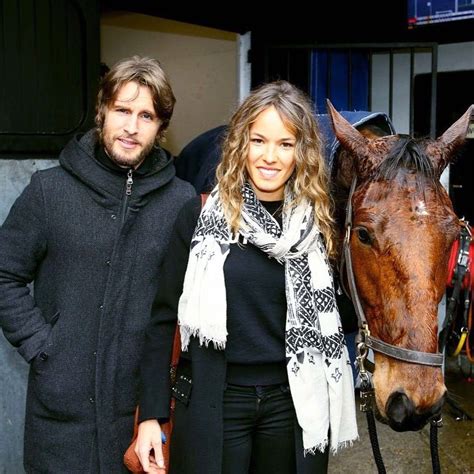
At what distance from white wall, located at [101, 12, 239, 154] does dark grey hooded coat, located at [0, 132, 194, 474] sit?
12.9 feet

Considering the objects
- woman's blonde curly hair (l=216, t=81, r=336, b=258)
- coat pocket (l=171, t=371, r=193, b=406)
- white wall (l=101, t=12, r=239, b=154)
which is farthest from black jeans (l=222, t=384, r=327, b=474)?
white wall (l=101, t=12, r=239, b=154)

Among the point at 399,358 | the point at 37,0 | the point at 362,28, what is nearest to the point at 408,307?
the point at 399,358

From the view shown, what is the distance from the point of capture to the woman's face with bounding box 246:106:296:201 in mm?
1844

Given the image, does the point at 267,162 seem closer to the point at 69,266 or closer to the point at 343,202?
the point at 343,202

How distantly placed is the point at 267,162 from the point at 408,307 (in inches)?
21.9

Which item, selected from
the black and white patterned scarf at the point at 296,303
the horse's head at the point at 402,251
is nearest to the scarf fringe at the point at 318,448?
the black and white patterned scarf at the point at 296,303

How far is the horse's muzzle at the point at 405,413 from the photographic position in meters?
1.71

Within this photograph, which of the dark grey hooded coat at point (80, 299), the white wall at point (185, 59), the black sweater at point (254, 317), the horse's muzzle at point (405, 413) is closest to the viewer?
the horse's muzzle at point (405, 413)

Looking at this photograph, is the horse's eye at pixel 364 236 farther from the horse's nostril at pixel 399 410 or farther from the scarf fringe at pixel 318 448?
the scarf fringe at pixel 318 448

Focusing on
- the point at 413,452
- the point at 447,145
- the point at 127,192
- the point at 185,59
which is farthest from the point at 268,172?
the point at 185,59

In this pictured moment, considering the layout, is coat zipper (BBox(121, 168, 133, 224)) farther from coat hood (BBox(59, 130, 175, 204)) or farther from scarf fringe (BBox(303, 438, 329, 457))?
scarf fringe (BBox(303, 438, 329, 457))

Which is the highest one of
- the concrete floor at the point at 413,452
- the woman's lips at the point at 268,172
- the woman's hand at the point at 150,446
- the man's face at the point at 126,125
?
the man's face at the point at 126,125

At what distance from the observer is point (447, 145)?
6.95 ft

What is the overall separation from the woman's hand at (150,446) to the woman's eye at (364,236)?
0.81 meters
